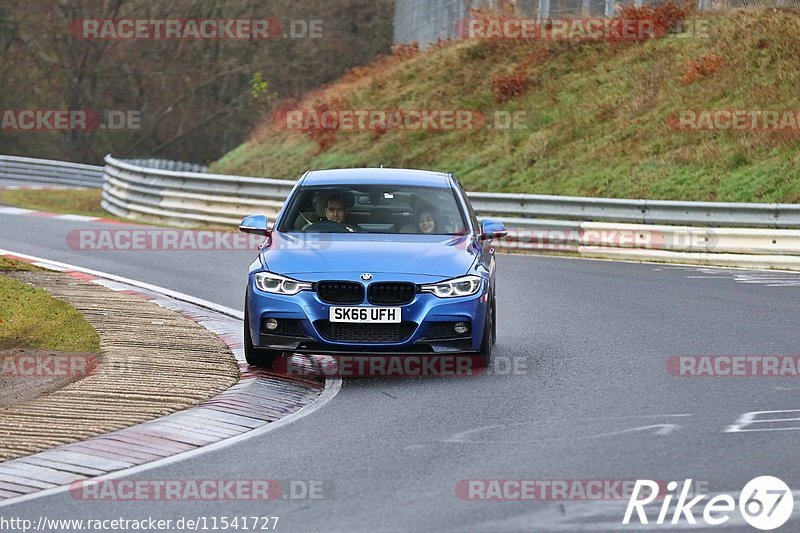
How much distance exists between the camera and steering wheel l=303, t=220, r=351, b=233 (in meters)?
11.8

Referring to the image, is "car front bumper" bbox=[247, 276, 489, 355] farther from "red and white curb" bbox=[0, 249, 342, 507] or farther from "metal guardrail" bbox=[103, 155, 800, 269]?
"metal guardrail" bbox=[103, 155, 800, 269]

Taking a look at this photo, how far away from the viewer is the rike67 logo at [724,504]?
21.4 ft

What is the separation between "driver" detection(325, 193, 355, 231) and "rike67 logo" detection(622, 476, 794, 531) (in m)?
5.25

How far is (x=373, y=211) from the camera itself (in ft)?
39.6

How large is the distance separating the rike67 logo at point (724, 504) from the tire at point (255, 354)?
171 inches

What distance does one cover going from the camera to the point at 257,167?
123 ft

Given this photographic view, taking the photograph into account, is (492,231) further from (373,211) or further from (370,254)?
(370,254)

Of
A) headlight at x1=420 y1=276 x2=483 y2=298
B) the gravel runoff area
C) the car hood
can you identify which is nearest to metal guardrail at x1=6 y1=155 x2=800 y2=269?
the gravel runoff area

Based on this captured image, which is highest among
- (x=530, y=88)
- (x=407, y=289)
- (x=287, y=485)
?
(x=530, y=88)

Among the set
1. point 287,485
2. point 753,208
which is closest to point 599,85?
point 753,208

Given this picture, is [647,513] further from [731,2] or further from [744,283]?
[731,2]

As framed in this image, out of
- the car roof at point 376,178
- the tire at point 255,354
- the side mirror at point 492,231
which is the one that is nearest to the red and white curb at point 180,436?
the tire at point 255,354

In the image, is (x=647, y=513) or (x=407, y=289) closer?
(x=647, y=513)

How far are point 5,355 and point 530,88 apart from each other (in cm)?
2485
